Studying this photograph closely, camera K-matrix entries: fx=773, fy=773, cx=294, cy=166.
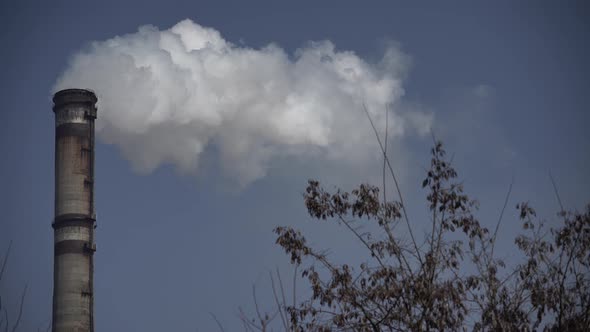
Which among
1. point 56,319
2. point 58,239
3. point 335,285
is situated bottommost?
point 335,285

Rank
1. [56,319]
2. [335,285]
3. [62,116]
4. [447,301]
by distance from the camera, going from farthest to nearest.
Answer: [62,116], [56,319], [335,285], [447,301]

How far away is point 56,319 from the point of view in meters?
37.5

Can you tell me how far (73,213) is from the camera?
3819 cm

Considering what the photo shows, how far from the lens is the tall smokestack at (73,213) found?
37625mm

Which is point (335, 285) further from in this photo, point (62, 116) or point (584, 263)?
point (62, 116)

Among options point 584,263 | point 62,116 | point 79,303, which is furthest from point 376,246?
point 62,116

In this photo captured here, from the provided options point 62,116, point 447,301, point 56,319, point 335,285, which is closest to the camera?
point 447,301

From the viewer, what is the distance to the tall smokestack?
123 feet

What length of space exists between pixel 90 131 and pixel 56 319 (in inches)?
382

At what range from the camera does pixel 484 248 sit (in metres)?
10.7

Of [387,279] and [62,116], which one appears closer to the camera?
[387,279]

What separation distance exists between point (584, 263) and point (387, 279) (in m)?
2.83

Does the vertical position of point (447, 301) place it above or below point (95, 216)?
below

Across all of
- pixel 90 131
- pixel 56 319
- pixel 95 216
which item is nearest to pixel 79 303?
pixel 56 319
